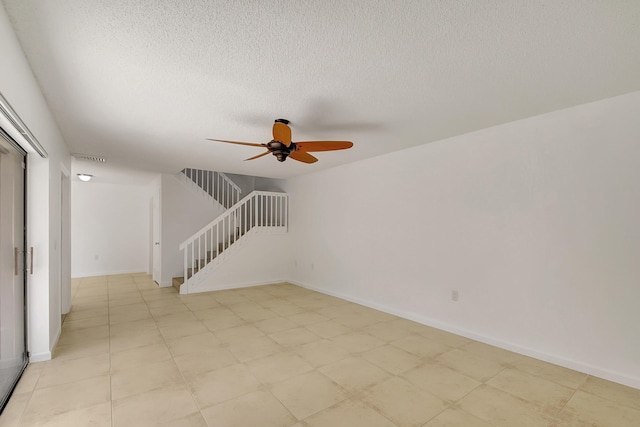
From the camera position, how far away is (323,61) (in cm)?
191

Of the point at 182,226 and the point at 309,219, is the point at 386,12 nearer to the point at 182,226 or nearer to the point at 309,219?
the point at 309,219

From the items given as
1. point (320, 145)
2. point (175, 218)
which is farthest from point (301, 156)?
point (175, 218)

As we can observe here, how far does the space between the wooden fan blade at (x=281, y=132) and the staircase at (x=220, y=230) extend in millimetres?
3709

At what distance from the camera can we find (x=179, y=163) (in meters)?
5.04

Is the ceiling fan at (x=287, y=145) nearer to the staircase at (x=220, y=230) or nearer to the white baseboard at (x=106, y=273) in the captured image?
the staircase at (x=220, y=230)

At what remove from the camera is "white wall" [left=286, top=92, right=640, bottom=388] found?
2.43 meters

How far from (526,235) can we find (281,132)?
8.64 ft

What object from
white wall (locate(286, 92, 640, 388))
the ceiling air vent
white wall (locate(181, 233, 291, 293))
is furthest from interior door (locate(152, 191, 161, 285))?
white wall (locate(286, 92, 640, 388))

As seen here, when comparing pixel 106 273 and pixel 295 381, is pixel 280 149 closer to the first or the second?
pixel 295 381

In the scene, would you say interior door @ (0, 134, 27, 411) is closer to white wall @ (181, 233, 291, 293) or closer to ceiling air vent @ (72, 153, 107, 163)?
ceiling air vent @ (72, 153, 107, 163)

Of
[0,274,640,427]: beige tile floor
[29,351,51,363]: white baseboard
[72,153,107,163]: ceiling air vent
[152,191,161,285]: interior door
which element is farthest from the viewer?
[152,191,161,285]: interior door

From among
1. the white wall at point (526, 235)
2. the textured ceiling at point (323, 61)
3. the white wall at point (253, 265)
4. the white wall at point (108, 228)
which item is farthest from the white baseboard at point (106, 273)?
the white wall at point (526, 235)

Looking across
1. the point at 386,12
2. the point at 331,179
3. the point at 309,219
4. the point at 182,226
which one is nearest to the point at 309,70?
the point at 386,12

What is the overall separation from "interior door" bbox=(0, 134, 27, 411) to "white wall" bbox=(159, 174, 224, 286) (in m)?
3.50
